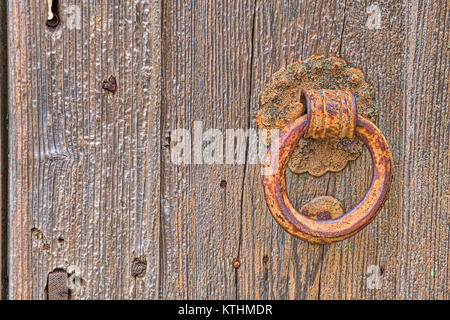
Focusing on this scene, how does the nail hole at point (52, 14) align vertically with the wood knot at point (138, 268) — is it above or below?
above

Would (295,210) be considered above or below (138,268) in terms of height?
above

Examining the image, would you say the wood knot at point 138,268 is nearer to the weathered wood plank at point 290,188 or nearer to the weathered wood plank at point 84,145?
the weathered wood plank at point 84,145

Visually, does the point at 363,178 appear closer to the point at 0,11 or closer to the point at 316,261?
the point at 316,261

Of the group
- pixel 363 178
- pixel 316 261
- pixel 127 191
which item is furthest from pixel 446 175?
pixel 127 191

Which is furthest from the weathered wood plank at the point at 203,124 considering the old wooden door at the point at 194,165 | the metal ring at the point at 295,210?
the metal ring at the point at 295,210

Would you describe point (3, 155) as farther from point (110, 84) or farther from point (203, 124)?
point (203, 124)

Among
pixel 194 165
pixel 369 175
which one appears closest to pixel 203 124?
pixel 194 165

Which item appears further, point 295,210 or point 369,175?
point 369,175
